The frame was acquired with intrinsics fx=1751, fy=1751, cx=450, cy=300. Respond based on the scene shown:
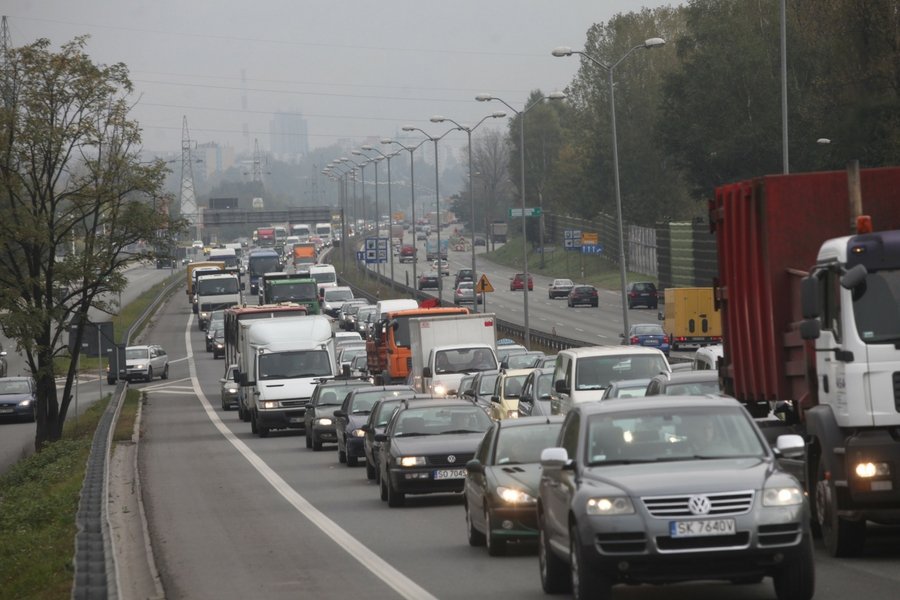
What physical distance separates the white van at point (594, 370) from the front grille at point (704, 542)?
50.0 ft

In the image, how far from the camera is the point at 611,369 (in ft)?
89.6

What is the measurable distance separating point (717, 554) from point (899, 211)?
621 cm

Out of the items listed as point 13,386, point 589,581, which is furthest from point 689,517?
point 13,386

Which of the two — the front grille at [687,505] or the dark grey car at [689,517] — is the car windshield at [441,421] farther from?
the front grille at [687,505]

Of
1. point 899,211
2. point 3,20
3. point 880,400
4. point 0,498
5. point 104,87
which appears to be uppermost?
point 3,20

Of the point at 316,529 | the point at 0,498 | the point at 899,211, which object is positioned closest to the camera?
the point at 899,211

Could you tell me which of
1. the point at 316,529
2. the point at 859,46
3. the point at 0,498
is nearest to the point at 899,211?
the point at 316,529

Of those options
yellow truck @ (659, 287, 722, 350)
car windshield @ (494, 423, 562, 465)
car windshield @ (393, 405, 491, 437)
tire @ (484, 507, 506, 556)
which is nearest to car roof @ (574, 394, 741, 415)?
tire @ (484, 507, 506, 556)

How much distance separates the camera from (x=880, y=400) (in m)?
14.4

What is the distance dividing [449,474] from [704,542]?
1115cm

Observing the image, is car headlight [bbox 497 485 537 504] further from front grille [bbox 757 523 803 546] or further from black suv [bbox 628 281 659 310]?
black suv [bbox 628 281 659 310]

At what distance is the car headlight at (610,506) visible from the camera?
1138 cm

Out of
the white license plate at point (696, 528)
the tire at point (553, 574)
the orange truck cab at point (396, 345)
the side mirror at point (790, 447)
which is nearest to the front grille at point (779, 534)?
the white license plate at point (696, 528)

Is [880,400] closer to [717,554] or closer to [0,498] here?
[717,554]
